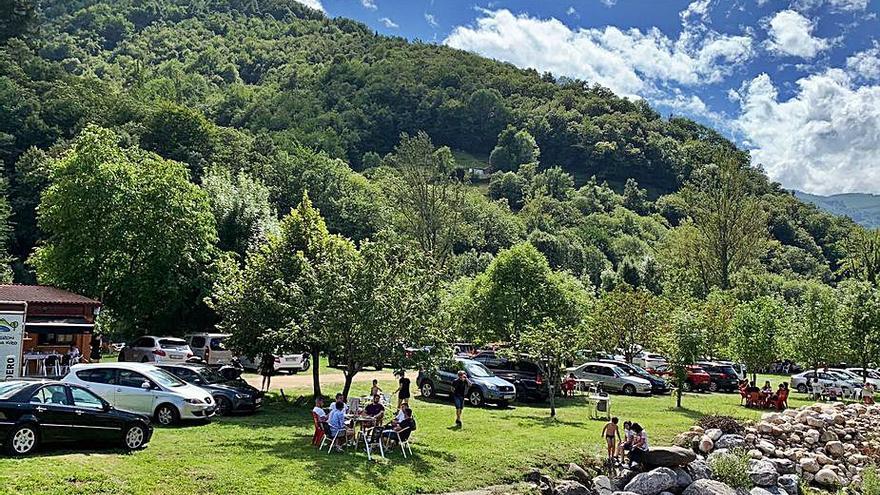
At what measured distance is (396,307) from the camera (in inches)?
720

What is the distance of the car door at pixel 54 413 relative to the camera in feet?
42.3

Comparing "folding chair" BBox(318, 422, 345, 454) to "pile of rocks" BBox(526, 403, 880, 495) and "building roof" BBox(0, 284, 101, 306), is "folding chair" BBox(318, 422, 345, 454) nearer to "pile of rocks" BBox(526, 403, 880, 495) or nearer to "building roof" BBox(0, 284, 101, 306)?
"pile of rocks" BBox(526, 403, 880, 495)

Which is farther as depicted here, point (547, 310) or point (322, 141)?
point (322, 141)

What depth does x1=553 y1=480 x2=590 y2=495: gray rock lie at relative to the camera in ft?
52.8

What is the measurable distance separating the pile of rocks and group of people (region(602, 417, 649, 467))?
316 millimetres

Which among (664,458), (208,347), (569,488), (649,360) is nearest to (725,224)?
Answer: (649,360)

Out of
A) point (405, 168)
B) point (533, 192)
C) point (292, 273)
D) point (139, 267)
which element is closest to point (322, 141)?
point (533, 192)

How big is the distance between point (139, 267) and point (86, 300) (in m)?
5.94

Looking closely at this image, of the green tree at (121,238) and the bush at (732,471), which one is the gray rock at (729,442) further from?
the green tree at (121,238)

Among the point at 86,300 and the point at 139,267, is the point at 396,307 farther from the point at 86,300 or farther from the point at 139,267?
the point at 139,267

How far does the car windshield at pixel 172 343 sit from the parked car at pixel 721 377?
85.9ft

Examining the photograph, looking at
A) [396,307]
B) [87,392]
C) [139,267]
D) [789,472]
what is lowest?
[789,472]

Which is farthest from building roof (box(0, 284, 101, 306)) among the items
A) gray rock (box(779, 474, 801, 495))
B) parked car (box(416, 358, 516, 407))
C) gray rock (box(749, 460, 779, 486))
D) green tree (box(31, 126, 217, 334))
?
gray rock (box(779, 474, 801, 495))

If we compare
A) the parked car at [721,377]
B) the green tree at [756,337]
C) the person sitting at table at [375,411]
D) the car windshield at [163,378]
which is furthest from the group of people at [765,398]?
the car windshield at [163,378]
